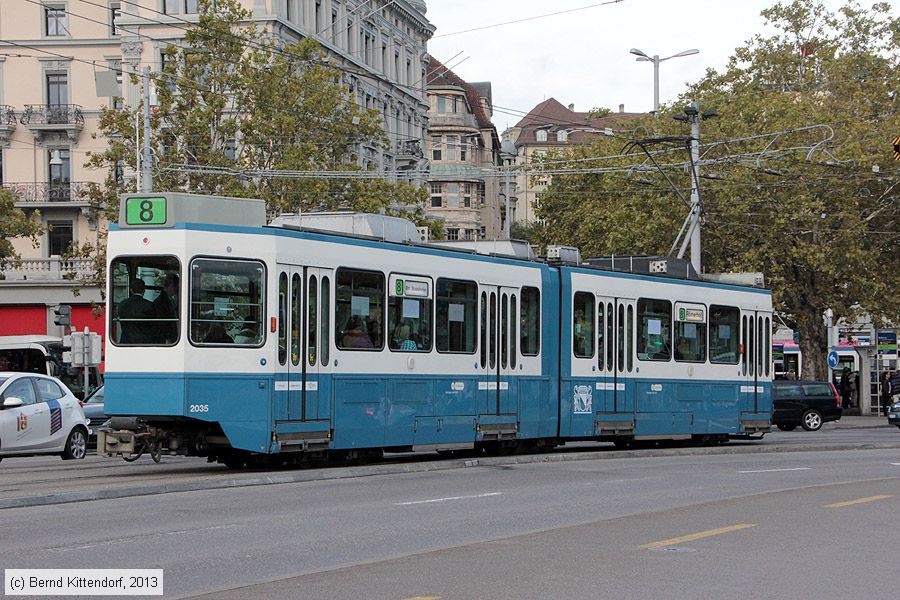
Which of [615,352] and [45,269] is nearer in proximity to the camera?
[615,352]

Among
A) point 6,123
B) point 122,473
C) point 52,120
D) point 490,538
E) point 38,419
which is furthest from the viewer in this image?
point 52,120

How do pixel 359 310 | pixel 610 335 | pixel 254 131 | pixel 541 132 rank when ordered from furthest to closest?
pixel 541 132, pixel 254 131, pixel 610 335, pixel 359 310

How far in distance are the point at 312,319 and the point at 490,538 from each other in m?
7.57

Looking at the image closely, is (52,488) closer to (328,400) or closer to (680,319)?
(328,400)

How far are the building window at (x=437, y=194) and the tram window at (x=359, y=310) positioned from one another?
101 m

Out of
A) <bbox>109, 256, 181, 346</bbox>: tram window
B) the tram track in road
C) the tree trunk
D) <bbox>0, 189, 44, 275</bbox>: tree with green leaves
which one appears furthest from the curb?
the tree trunk

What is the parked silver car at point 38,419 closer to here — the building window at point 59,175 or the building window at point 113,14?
the building window at point 59,175

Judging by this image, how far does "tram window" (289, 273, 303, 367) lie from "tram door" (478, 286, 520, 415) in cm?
413

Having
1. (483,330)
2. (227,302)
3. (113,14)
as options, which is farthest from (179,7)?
(227,302)

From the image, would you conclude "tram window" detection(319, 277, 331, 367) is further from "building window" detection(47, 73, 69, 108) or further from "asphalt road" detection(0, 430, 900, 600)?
"building window" detection(47, 73, 69, 108)

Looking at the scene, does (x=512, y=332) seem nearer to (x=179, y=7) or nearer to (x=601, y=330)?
(x=601, y=330)

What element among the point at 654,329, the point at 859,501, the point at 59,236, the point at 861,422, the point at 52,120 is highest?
the point at 52,120

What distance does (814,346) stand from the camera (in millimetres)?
53125

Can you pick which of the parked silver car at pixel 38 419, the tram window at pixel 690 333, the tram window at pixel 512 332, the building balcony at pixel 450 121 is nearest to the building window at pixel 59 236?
the parked silver car at pixel 38 419
